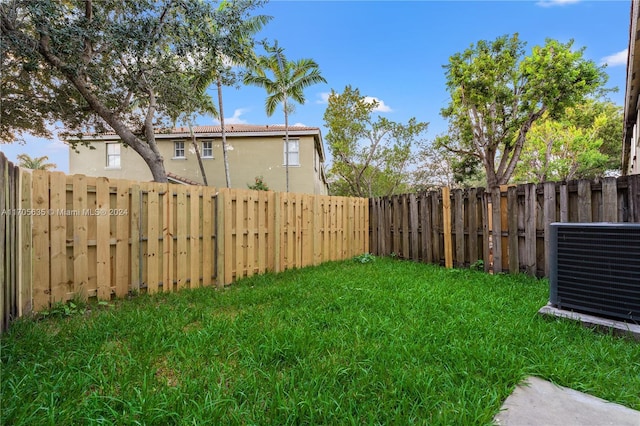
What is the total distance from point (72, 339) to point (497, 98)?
659 inches

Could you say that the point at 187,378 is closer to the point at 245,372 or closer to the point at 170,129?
the point at 245,372

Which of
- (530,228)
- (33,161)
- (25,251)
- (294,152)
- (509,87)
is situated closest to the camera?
(25,251)

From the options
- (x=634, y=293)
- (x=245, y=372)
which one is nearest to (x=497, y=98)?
(x=634, y=293)

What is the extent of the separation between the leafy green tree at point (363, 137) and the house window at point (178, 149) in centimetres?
900

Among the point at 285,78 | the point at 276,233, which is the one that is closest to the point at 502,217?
the point at 276,233

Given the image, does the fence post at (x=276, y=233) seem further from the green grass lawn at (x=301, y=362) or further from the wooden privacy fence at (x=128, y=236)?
the green grass lawn at (x=301, y=362)

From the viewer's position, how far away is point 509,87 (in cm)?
1351

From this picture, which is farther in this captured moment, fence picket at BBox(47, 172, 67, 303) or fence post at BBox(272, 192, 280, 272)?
fence post at BBox(272, 192, 280, 272)

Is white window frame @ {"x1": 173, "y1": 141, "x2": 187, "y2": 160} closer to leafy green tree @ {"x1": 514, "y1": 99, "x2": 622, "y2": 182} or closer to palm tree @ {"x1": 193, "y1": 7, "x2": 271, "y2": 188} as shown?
palm tree @ {"x1": 193, "y1": 7, "x2": 271, "y2": 188}

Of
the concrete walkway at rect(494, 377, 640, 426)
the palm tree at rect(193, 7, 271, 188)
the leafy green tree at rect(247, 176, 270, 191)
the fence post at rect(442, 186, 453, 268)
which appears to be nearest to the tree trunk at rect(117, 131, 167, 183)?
the palm tree at rect(193, 7, 271, 188)

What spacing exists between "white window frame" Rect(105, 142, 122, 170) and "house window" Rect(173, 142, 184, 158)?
108 inches

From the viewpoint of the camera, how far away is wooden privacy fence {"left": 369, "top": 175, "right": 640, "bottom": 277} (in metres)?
3.72

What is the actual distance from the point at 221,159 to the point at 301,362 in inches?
554

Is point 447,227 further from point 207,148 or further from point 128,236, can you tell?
point 207,148
